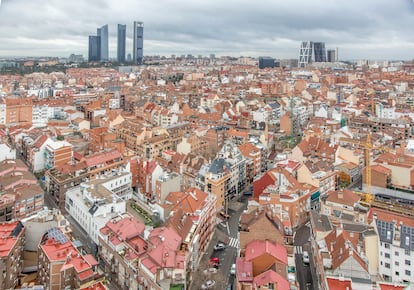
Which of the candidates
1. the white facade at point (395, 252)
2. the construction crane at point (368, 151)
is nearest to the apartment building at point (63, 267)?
the white facade at point (395, 252)

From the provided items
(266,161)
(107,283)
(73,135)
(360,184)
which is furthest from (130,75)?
(107,283)

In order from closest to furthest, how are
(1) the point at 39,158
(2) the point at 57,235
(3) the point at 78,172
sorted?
(2) the point at 57,235 → (3) the point at 78,172 → (1) the point at 39,158

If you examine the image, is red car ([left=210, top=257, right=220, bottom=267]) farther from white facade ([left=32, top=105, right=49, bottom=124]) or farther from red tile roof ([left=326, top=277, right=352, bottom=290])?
white facade ([left=32, top=105, right=49, bottom=124])

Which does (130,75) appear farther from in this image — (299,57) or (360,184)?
(360,184)

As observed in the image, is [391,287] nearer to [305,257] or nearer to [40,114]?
[305,257]

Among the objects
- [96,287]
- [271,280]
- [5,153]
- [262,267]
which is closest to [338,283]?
[271,280]

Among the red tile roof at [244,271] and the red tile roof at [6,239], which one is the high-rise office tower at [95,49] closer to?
the red tile roof at [6,239]

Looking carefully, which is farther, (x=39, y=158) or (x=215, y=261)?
(x=39, y=158)
